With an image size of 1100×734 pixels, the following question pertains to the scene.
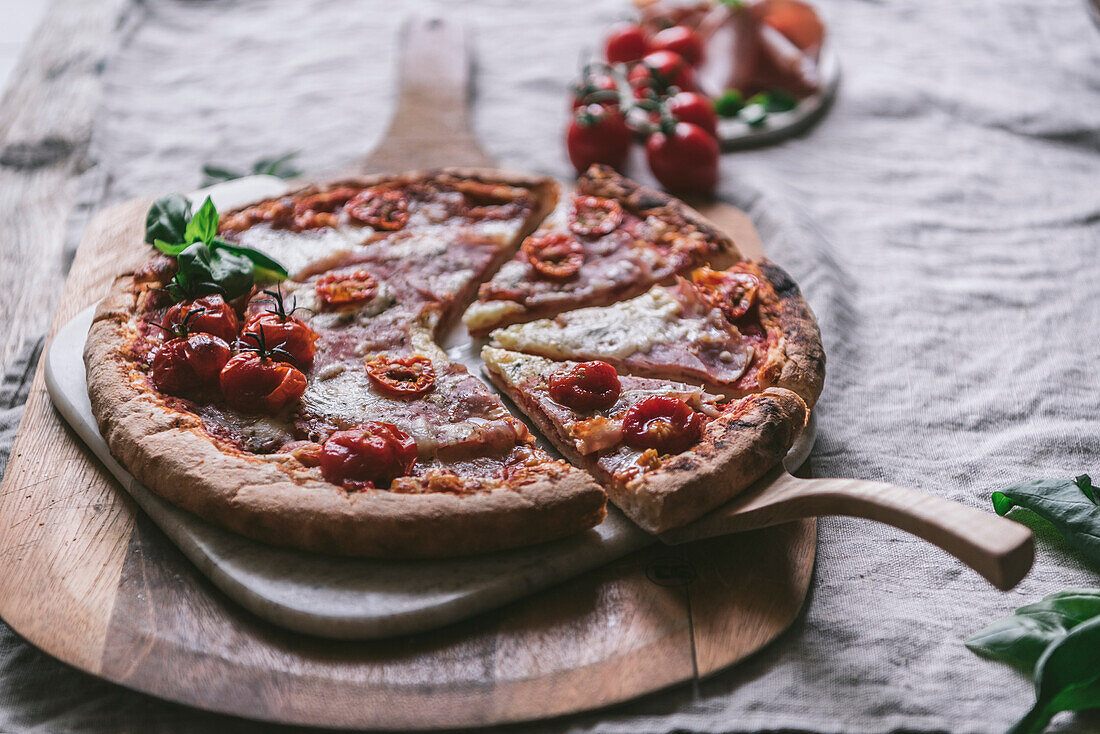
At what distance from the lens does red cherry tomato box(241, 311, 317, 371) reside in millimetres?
4516

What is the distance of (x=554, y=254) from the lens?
17.7ft

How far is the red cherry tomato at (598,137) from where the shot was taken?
6.54 metres

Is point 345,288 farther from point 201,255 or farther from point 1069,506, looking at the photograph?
point 1069,506

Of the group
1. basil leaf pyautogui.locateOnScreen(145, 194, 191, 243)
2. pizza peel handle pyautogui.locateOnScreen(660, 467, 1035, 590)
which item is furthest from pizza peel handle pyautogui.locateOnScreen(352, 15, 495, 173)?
pizza peel handle pyautogui.locateOnScreen(660, 467, 1035, 590)

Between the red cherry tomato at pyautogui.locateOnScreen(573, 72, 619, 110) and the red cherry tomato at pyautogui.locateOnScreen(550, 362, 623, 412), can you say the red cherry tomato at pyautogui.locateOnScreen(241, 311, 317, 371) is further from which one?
the red cherry tomato at pyautogui.locateOnScreen(573, 72, 619, 110)

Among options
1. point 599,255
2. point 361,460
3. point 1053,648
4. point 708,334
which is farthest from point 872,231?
point 361,460

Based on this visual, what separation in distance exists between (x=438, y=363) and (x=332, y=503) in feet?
3.93

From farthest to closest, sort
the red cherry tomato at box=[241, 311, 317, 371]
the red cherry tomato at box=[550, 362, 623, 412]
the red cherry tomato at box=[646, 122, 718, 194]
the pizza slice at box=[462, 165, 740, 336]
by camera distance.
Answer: the red cherry tomato at box=[646, 122, 718, 194] < the pizza slice at box=[462, 165, 740, 336] < the red cherry tomato at box=[241, 311, 317, 371] < the red cherry tomato at box=[550, 362, 623, 412]

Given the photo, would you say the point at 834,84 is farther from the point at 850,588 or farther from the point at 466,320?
the point at 850,588

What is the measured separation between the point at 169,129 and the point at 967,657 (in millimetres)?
6285

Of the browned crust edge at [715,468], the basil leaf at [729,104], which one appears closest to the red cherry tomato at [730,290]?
the browned crust edge at [715,468]

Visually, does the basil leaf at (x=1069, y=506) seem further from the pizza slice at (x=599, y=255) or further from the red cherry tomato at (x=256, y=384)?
the red cherry tomato at (x=256, y=384)

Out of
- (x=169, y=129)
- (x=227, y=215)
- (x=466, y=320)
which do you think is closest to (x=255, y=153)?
(x=169, y=129)

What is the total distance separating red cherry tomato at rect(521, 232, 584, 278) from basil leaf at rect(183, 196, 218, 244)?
1604mm
